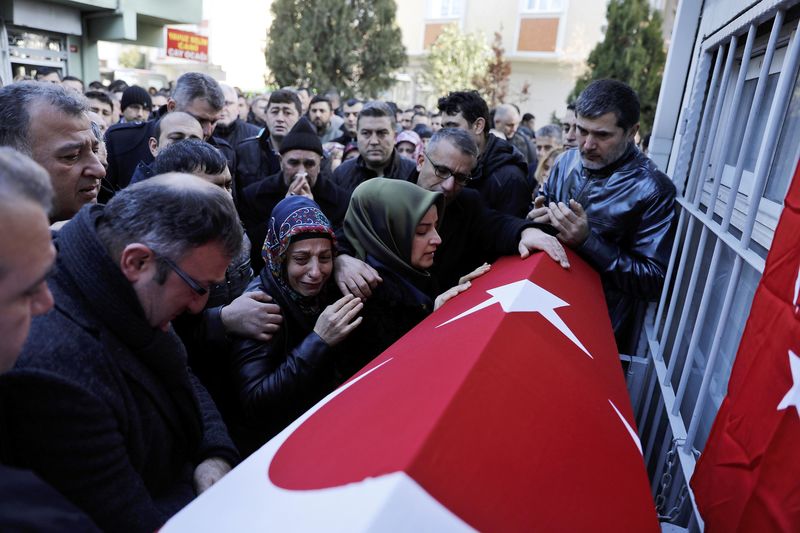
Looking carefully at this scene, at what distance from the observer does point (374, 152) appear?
4504 mm

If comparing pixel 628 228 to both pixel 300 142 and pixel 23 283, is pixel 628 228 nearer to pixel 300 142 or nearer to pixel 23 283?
pixel 300 142

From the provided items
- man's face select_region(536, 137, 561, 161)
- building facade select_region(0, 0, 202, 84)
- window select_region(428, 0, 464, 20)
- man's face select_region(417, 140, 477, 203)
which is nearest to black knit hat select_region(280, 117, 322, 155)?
man's face select_region(417, 140, 477, 203)

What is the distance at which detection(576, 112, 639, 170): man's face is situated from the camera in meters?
2.76

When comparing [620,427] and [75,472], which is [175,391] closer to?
[75,472]

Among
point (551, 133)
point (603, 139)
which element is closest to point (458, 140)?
point (603, 139)

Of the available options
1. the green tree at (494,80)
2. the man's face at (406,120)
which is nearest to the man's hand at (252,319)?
the man's face at (406,120)

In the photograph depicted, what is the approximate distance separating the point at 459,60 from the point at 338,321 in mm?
21059

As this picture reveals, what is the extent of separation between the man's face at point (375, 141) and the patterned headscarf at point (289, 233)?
222 cm

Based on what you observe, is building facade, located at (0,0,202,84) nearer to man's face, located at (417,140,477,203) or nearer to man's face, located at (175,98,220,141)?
man's face, located at (175,98,220,141)

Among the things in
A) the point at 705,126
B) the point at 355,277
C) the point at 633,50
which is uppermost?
the point at 633,50

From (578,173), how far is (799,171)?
5.74ft

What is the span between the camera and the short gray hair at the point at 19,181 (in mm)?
857

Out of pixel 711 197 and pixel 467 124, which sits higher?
pixel 467 124

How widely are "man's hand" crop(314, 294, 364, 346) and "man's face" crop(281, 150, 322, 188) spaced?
192 cm
